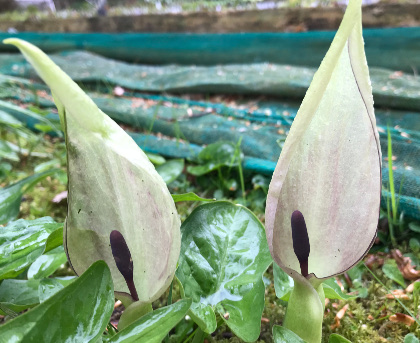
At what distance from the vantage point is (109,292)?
1.17 feet

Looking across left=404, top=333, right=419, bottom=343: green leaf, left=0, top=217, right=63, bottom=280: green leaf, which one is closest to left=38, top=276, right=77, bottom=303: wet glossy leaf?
left=0, top=217, right=63, bottom=280: green leaf

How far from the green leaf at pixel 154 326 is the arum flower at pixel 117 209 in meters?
0.05

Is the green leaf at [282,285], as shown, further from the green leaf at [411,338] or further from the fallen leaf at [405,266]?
the fallen leaf at [405,266]

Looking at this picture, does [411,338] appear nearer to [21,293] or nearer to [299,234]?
[299,234]

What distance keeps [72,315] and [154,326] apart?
72 mm

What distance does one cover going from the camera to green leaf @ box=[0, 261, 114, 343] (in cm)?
31

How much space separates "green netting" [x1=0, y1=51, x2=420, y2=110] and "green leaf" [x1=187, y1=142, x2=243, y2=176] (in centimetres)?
55

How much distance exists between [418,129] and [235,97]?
0.82m

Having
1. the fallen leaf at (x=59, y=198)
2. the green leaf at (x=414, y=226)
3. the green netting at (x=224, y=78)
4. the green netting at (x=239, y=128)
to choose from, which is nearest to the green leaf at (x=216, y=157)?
the green netting at (x=239, y=128)

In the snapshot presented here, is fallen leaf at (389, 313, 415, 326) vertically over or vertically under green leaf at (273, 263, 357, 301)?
under

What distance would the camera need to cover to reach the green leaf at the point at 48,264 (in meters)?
0.58

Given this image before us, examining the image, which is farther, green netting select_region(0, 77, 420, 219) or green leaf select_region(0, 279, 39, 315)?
green netting select_region(0, 77, 420, 219)

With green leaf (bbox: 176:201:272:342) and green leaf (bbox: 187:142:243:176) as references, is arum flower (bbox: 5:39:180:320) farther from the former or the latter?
green leaf (bbox: 187:142:243:176)

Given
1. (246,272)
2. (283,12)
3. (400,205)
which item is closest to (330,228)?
(246,272)
